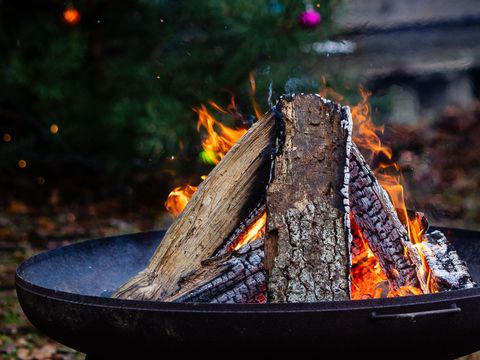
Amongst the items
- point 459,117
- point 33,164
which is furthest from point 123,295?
point 459,117

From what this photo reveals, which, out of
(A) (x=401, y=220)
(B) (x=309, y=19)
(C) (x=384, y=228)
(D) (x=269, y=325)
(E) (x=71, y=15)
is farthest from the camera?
(E) (x=71, y=15)

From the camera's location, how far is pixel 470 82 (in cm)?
924

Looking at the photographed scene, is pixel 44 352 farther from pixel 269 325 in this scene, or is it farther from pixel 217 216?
pixel 269 325

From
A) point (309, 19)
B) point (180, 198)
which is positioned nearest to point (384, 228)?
point (180, 198)

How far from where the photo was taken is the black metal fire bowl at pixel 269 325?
170 centimetres

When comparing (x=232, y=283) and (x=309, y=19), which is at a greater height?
(x=309, y=19)

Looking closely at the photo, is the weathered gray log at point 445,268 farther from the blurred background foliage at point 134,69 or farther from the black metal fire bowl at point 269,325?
the blurred background foliage at point 134,69

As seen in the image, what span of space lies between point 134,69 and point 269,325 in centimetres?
383

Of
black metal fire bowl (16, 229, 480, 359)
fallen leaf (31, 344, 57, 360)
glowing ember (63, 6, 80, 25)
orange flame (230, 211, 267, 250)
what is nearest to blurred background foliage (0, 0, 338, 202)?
glowing ember (63, 6, 80, 25)

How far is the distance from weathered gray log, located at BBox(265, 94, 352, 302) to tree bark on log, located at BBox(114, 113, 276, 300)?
12cm

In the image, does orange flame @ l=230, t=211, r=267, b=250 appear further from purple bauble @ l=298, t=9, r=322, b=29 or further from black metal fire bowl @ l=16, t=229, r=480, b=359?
purple bauble @ l=298, t=9, r=322, b=29

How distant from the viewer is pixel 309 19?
4859mm

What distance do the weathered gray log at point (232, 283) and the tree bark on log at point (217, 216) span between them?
0.35ft

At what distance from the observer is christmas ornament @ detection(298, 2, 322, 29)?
486cm
